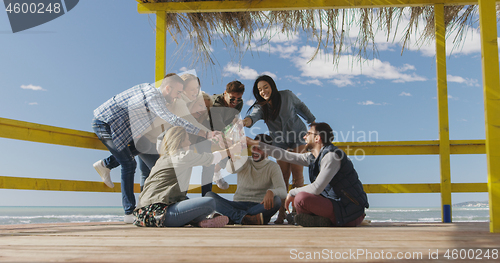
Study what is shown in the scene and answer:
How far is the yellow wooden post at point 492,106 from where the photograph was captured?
79.2 inches

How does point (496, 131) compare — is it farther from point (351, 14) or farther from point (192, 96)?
point (351, 14)

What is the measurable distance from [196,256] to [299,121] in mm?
2494

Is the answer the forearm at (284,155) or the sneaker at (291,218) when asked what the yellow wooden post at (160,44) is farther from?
the sneaker at (291,218)

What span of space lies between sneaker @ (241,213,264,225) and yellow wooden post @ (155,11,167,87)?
1955 mm

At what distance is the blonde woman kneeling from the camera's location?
103 inches

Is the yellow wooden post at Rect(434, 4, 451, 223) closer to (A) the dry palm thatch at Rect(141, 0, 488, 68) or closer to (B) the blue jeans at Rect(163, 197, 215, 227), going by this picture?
(A) the dry palm thatch at Rect(141, 0, 488, 68)

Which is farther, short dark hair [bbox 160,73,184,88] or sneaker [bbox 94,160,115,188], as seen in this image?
sneaker [bbox 94,160,115,188]

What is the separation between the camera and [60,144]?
141 inches

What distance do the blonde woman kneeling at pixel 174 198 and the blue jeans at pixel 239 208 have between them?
14.3 inches

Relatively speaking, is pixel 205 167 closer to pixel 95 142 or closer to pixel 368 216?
pixel 95 142

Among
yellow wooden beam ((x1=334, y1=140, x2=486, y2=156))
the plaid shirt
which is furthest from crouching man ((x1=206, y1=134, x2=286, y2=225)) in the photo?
yellow wooden beam ((x1=334, y1=140, x2=486, y2=156))

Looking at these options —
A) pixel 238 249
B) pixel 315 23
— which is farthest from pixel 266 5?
pixel 238 249

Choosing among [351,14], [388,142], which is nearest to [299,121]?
[388,142]

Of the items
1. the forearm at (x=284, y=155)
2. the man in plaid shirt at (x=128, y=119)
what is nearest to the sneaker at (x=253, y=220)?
the forearm at (x=284, y=155)
